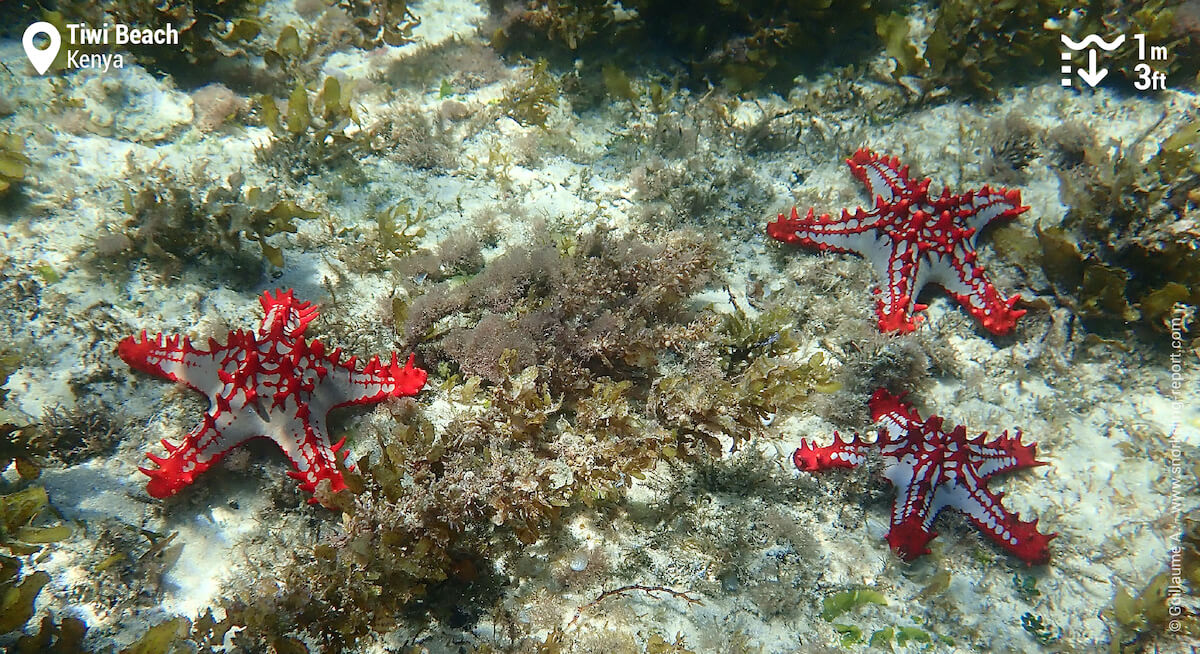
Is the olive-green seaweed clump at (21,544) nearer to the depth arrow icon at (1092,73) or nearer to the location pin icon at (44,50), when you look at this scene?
the location pin icon at (44,50)

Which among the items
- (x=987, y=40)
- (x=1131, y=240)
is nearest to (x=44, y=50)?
(x=987, y=40)

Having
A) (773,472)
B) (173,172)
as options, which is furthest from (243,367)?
(773,472)

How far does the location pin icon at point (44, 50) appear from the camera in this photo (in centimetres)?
596

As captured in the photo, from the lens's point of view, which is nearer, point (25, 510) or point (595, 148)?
point (25, 510)

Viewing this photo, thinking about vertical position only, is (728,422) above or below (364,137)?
below

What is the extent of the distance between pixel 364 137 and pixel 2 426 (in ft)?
12.2

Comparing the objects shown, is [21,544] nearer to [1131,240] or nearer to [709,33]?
[709,33]

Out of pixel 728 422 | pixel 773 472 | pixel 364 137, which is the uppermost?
pixel 364 137

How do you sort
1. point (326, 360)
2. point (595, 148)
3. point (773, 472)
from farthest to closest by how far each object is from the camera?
1. point (595, 148)
2. point (773, 472)
3. point (326, 360)

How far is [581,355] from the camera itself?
4.23 metres

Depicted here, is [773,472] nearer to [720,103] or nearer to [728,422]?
[728,422]

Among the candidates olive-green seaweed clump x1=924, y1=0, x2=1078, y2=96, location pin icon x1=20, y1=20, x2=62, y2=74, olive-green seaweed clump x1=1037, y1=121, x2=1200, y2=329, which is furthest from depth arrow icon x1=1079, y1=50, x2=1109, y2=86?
location pin icon x1=20, y1=20, x2=62, y2=74

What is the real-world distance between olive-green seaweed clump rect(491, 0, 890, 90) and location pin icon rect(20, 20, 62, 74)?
15.4ft

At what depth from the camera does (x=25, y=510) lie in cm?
328
